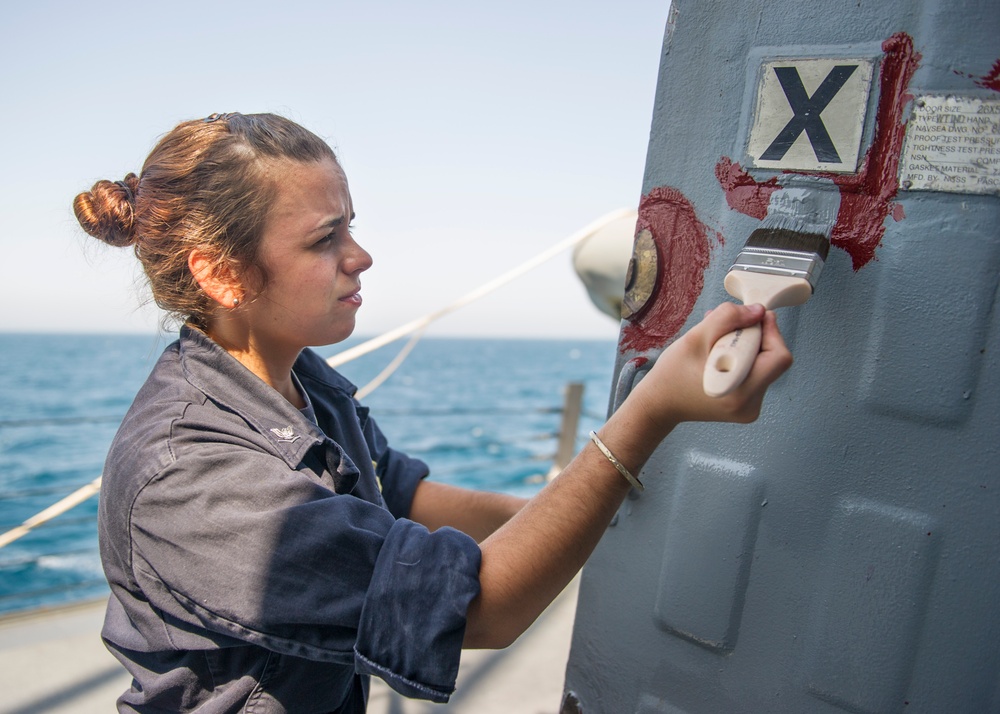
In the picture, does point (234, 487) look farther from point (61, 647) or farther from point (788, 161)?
point (61, 647)

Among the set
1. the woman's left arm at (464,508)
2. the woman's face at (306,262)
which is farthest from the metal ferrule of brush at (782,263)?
the woman's left arm at (464,508)

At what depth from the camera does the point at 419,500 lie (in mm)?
1592

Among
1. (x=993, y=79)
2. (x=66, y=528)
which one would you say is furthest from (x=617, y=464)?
(x=66, y=528)

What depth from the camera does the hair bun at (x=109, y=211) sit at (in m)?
1.28

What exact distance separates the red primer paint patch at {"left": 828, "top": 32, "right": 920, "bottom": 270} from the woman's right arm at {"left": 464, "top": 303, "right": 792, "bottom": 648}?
369 mm

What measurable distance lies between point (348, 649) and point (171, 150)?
35.8 inches

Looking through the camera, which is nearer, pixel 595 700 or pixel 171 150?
pixel 171 150

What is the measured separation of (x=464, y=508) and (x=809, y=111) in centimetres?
103

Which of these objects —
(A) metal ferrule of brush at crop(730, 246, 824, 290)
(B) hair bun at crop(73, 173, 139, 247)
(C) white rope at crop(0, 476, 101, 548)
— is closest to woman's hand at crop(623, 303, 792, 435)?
(A) metal ferrule of brush at crop(730, 246, 824, 290)

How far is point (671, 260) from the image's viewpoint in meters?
1.21

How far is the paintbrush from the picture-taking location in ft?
2.51

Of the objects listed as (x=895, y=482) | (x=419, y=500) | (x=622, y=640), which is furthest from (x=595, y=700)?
(x=895, y=482)

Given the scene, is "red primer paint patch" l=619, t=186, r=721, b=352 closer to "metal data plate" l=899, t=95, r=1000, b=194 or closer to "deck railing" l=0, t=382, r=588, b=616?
"metal data plate" l=899, t=95, r=1000, b=194

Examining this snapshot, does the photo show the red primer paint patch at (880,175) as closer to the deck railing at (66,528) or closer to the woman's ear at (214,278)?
the woman's ear at (214,278)
